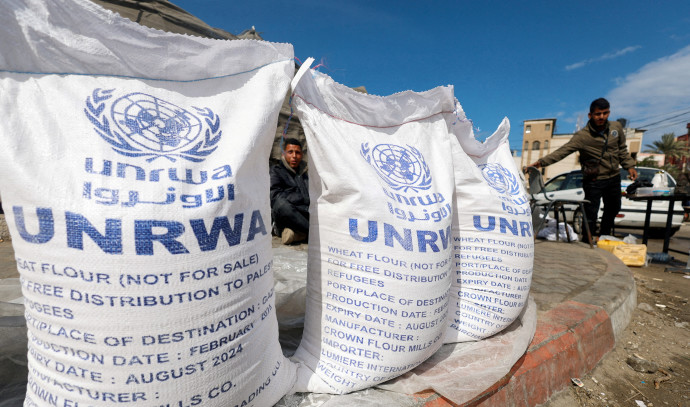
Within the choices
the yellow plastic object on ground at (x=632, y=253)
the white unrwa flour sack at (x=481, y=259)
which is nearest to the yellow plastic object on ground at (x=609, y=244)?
the yellow plastic object on ground at (x=632, y=253)

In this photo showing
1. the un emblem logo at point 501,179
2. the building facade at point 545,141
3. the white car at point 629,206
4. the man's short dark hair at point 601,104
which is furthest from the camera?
the building facade at point 545,141

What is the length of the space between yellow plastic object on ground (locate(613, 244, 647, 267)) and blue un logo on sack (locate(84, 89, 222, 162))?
4.20 m

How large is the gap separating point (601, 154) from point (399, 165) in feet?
11.6

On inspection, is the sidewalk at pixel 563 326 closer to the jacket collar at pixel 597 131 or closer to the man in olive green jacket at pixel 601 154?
the man in olive green jacket at pixel 601 154

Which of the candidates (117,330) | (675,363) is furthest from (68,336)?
(675,363)

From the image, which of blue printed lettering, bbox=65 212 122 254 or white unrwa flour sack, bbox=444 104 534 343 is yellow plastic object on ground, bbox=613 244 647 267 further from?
blue printed lettering, bbox=65 212 122 254

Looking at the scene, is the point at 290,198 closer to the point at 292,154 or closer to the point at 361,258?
the point at 292,154

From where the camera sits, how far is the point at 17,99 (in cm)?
64

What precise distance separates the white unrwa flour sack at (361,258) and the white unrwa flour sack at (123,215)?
227 mm

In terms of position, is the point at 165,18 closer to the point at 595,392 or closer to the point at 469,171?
the point at 469,171

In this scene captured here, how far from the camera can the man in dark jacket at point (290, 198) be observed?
292 centimetres

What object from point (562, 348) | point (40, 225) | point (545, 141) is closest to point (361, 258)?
point (40, 225)

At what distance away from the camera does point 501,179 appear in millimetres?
1365

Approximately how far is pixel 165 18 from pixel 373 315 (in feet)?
11.9
